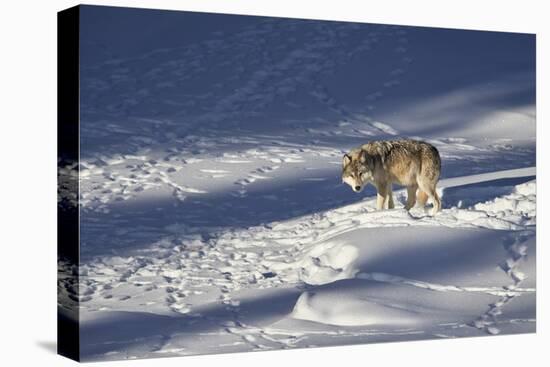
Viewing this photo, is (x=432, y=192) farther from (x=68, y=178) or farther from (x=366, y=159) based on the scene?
(x=68, y=178)

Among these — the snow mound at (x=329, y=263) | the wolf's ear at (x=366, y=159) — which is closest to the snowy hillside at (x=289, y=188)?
the snow mound at (x=329, y=263)

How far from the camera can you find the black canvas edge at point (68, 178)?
9.04 meters

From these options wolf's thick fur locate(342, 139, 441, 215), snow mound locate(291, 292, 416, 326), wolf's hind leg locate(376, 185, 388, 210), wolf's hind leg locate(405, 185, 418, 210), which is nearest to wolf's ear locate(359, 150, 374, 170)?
wolf's thick fur locate(342, 139, 441, 215)

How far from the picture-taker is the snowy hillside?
9.17 metres

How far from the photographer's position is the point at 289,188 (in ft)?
32.3

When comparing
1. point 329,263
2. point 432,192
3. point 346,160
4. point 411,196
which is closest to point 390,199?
point 411,196

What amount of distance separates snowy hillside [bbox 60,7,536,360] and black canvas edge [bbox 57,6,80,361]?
7 centimetres

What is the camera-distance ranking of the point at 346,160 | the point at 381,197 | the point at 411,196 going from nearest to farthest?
the point at 346,160 → the point at 381,197 → the point at 411,196

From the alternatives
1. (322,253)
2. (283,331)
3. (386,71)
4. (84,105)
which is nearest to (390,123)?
(386,71)

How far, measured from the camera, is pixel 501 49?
424 inches

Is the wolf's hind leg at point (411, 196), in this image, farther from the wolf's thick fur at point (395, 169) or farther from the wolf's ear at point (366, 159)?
A: the wolf's ear at point (366, 159)

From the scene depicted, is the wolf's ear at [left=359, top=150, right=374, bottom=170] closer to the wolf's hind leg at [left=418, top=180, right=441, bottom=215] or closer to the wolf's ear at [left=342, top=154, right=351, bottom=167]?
the wolf's ear at [left=342, top=154, right=351, bottom=167]

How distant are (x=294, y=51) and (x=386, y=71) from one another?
82 cm

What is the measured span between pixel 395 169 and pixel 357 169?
0.38m
